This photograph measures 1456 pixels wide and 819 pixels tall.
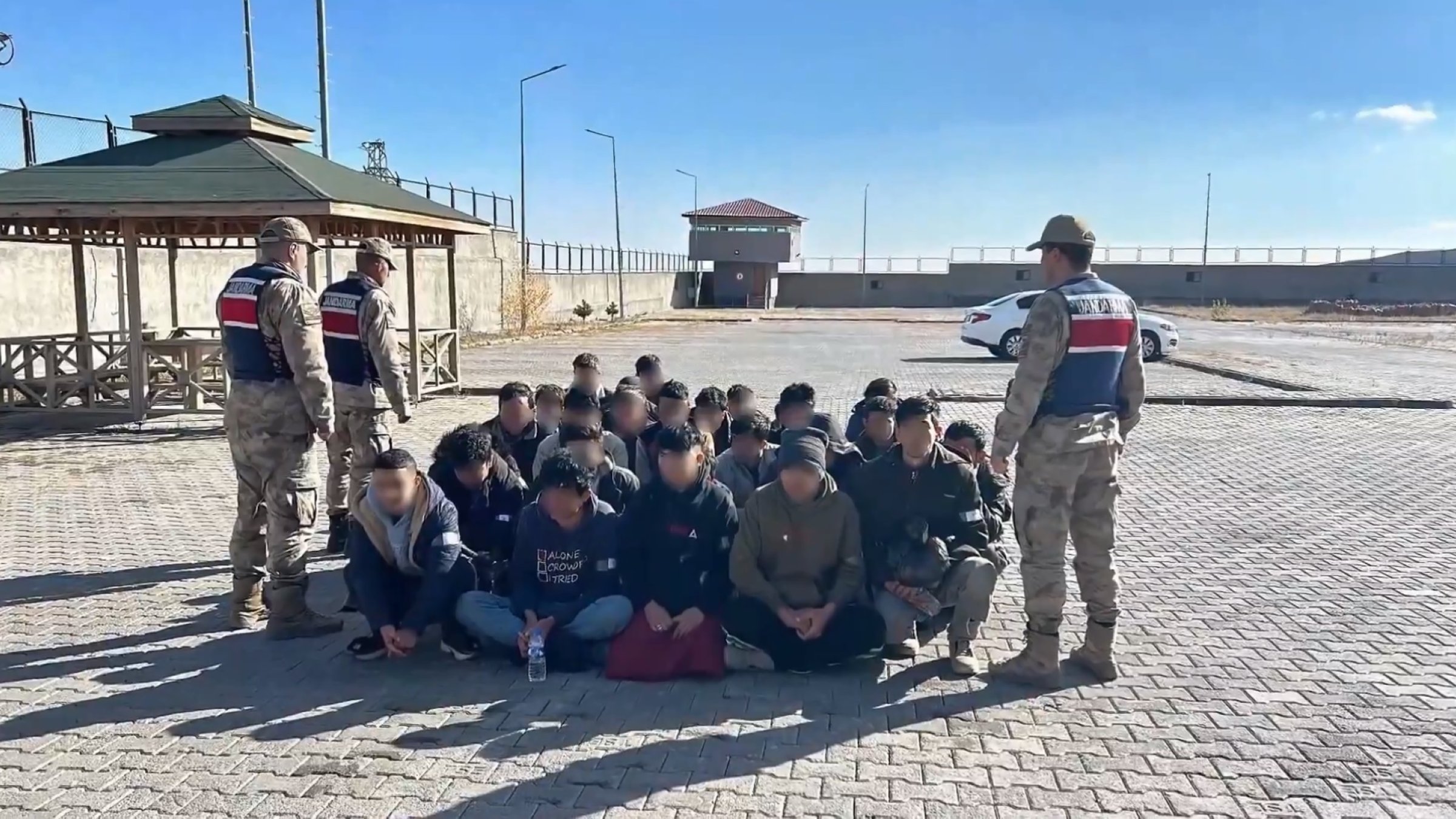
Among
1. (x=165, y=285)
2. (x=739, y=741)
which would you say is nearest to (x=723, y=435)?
(x=739, y=741)

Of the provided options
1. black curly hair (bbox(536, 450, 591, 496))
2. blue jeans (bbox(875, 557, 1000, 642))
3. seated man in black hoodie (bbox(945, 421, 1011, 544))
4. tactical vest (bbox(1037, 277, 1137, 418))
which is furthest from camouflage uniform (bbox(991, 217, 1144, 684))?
black curly hair (bbox(536, 450, 591, 496))

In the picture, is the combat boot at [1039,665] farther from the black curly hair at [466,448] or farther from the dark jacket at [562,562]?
the black curly hair at [466,448]

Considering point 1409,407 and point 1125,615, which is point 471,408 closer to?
point 1125,615

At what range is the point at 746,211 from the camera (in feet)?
197

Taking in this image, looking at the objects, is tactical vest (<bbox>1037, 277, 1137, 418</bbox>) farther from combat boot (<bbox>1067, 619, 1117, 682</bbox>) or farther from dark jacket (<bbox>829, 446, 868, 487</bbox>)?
dark jacket (<bbox>829, 446, 868, 487</bbox>)

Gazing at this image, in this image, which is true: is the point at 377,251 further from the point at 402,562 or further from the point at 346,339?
the point at 402,562

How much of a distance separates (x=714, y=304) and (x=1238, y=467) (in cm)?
5096

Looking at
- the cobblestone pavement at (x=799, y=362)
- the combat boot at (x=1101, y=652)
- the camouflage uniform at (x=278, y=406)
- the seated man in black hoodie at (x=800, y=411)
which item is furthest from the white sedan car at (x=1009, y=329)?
the camouflage uniform at (x=278, y=406)

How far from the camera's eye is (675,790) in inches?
140

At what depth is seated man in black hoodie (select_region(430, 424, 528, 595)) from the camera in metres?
5.28

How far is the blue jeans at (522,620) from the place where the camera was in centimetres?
467

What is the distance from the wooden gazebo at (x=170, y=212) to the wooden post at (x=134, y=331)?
16 millimetres

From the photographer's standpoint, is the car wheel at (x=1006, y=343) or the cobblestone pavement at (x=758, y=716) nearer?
the cobblestone pavement at (x=758, y=716)

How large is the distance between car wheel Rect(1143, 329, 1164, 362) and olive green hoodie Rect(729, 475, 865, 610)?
1844cm
